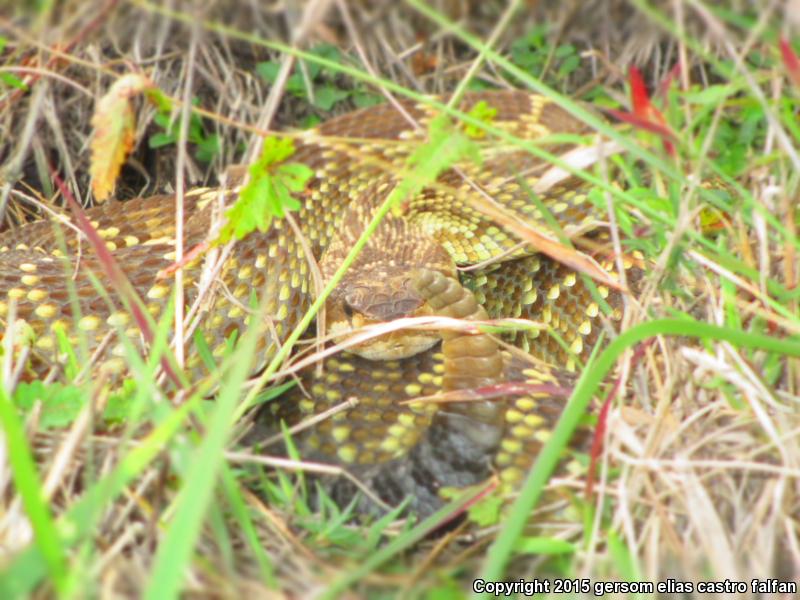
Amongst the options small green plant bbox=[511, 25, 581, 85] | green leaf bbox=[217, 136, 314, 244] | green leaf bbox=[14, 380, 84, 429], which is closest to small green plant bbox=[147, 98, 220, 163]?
small green plant bbox=[511, 25, 581, 85]

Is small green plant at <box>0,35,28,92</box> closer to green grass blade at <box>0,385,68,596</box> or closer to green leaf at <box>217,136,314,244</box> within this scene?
green leaf at <box>217,136,314,244</box>

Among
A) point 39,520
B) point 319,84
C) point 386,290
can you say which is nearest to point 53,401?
point 39,520

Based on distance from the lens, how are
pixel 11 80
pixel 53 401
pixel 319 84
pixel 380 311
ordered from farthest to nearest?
pixel 319 84 → pixel 11 80 → pixel 380 311 → pixel 53 401

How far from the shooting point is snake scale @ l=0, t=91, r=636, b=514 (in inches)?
96.3

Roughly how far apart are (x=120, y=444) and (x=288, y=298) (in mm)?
1393

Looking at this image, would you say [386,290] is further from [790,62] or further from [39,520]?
[39,520]

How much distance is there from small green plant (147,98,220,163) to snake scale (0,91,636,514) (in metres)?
0.31

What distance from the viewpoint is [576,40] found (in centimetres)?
386

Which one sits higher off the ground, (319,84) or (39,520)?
(319,84)

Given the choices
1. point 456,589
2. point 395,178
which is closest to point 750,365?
point 456,589

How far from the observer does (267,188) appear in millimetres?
2547

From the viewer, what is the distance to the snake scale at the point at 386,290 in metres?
2.45

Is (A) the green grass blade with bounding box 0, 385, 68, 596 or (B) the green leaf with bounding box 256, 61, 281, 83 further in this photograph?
(B) the green leaf with bounding box 256, 61, 281, 83

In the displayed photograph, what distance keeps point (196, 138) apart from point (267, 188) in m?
1.79
